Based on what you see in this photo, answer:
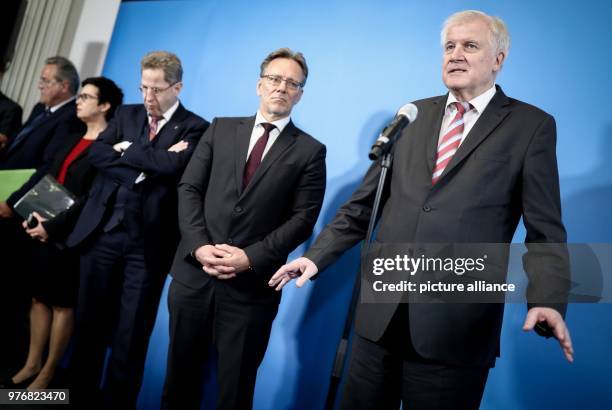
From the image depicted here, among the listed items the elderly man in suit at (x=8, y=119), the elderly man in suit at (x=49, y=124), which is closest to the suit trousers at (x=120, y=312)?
the elderly man in suit at (x=49, y=124)

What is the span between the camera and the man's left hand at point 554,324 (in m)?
1.45

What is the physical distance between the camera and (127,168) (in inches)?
113

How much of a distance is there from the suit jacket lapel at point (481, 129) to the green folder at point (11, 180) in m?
2.90

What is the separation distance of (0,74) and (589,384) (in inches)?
210

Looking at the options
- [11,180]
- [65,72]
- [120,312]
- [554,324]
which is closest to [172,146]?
[120,312]

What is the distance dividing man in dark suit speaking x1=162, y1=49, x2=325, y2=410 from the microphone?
965mm

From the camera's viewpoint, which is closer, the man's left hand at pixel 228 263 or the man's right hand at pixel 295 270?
the man's right hand at pixel 295 270

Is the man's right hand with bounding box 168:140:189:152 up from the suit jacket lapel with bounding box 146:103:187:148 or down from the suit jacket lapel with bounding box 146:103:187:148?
down

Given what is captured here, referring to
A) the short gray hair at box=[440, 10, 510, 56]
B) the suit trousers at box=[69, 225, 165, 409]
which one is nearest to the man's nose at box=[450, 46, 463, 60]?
the short gray hair at box=[440, 10, 510, 56]

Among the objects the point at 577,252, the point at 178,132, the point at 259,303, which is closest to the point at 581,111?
the point at 577,252

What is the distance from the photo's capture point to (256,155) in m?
2.52

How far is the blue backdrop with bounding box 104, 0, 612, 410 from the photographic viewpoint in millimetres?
2354

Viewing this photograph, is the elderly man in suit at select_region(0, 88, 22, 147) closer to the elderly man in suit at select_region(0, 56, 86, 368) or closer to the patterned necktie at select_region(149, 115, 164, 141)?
the elderly man in suit at select_region(0, 56, 86, 368)

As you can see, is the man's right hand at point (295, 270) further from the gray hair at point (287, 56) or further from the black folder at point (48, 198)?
the black folder at point (48, 198)
